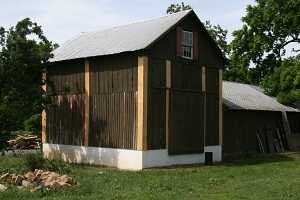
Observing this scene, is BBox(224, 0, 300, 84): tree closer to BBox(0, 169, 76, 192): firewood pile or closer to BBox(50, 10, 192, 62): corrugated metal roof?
BBox(50, 10, 192, 62): corrugated metal roof

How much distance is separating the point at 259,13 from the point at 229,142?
996 centimetres

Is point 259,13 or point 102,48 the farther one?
point 259,13

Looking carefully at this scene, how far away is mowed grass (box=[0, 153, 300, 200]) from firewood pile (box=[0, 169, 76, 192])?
38 cm

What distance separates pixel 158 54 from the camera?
24797 mm

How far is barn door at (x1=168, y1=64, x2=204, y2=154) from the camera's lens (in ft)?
83.5

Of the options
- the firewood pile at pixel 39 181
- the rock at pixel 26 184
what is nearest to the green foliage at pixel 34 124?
the firewood pile at pixel 39 181

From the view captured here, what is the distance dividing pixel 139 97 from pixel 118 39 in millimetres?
4308

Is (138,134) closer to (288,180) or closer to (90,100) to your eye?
(90,100)

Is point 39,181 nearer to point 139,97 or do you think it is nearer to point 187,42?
point 139,97

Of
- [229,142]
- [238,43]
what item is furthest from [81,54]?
[238,43]

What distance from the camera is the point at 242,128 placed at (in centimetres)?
3403

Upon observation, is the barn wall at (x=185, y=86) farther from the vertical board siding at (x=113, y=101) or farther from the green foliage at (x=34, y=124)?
the green foliage at (x=34, y=124)

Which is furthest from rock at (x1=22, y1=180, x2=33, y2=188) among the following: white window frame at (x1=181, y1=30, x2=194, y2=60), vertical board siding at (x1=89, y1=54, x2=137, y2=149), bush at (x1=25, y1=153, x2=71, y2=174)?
white window frame at (x1=181, y1=30, x2=194, y2=60)

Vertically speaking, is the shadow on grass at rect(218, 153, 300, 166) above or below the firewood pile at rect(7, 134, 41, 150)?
below
